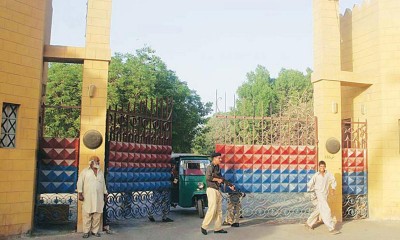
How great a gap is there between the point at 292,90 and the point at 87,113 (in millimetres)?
29838

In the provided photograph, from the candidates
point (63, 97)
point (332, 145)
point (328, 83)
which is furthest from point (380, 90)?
point (63, 97)

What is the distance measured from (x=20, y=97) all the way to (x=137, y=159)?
2.84m

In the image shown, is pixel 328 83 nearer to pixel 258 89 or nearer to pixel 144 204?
pixel 144 204

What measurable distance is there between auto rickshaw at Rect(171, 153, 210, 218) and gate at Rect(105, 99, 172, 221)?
1.28 m

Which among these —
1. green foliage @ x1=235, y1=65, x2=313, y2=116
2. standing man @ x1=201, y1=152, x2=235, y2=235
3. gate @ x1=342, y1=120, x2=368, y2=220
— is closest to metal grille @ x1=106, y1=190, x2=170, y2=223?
standing man @ x1=201, y1=152, x2=235, y2=235

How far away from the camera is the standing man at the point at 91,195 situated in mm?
7422

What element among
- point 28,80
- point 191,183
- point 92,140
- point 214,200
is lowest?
point 214,200

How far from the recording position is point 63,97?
67.7ft

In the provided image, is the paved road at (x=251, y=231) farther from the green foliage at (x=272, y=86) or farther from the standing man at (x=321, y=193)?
A: the green foliage at (x=272, y=86)

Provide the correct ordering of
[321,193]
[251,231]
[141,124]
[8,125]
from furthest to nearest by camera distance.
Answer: [141,124]
[321,193]
[251,231]
[8,125]

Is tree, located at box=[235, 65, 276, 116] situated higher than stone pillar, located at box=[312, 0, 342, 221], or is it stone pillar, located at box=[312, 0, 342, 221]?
tree, located at box=[235, 65, 276, 116]

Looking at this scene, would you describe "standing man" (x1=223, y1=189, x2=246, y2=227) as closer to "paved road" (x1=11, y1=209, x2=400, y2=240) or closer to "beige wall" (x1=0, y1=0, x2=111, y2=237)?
"paved road" (x1=11, y1=209, x2=400, y2=240)

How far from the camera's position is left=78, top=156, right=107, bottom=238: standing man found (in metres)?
7.42

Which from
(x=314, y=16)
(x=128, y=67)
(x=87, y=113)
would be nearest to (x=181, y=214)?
(x=87, y=113)
